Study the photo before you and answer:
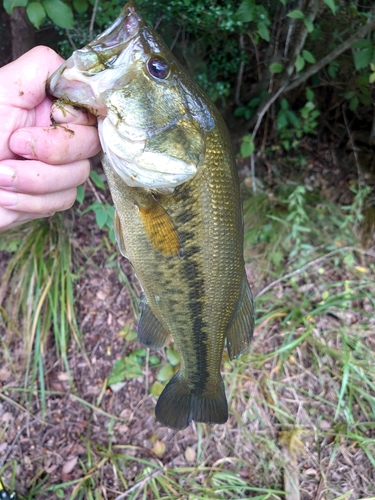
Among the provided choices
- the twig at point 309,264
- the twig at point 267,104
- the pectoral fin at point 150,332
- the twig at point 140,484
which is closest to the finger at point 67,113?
the pectoral fin at point 150,332

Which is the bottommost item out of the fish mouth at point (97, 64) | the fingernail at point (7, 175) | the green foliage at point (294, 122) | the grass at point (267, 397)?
the grass at point (267, 397)

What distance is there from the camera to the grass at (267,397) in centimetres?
242

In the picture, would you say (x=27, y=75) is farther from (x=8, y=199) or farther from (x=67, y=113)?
(x=8, y=199)

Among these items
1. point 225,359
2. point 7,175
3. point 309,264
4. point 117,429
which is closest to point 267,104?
point 309,264

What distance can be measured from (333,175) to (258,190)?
0.85 meters

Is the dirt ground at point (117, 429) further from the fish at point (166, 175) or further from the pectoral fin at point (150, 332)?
the fish at point (166, 175)

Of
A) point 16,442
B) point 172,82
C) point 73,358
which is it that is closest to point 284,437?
point 73,358

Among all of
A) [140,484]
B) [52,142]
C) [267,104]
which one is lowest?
[140,484]

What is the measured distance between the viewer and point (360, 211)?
10.8 feet

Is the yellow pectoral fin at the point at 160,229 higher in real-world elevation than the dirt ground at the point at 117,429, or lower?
higher

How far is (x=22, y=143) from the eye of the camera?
1141mm

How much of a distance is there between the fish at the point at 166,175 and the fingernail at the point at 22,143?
16 centimetres

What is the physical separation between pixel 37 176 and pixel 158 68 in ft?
1.70

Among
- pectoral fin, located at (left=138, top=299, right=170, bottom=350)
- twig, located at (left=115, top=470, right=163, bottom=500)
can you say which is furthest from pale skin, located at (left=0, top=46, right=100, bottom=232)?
twig, located at (left=115, top=470, right=163, bottom=500)
